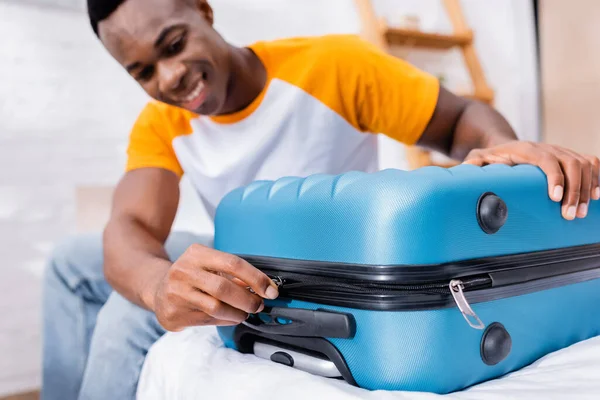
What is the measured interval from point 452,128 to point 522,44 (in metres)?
1.51

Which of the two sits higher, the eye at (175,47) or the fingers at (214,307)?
the eye at (175,47)

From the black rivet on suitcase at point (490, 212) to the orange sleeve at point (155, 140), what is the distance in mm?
686

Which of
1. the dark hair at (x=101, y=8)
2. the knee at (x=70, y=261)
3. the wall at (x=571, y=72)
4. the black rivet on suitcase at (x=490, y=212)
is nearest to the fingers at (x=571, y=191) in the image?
the black rivet on suitcase at (x=490, y=212)

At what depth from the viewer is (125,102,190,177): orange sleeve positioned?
995 mm

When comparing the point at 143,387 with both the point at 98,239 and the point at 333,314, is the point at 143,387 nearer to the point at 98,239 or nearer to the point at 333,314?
the point at 333,314

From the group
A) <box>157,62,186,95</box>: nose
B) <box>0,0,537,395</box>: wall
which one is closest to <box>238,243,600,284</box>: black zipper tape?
<box>157,62,186,95</box>: nose

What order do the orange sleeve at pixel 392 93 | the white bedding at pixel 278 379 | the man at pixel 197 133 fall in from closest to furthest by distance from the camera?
the white bedding at pixel 278 379 → the man at pixel 197 133 → the orange sleeve at pixel 392 93

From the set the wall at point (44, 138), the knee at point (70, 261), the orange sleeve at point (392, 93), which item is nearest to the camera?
the orange sleeve at point (392, 93)

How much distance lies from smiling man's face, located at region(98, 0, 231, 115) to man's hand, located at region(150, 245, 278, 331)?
444 millimetres

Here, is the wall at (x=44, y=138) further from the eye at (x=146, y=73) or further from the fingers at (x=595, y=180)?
the fingers at (x=595, y=180)

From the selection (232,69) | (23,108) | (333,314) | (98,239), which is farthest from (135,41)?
(23,108)

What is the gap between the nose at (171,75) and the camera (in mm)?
870

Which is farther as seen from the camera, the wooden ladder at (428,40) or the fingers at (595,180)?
the wooden ladder at (428,40)

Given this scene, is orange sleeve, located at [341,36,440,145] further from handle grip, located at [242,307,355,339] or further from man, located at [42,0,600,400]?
handle grip, located at [242,307,355,339]
